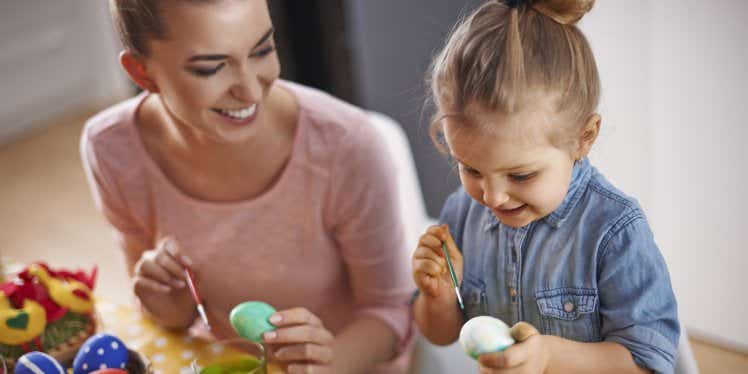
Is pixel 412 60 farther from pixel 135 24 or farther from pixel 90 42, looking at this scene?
pixel 90 42

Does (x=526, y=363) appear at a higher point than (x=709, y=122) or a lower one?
lower

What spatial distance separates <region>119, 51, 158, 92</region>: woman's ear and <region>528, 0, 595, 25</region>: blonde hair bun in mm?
577

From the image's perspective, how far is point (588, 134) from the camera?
33.1 inches

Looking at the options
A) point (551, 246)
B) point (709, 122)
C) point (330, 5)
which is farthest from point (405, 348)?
point (330, 5)

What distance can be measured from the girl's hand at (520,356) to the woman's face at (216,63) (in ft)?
1.63

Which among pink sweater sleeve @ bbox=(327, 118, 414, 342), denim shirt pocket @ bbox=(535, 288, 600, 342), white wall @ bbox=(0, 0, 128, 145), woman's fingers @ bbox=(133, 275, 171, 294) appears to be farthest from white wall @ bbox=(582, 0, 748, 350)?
white wall @ bbox=(0, 0, 128, 145)

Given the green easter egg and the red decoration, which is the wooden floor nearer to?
the red decoration

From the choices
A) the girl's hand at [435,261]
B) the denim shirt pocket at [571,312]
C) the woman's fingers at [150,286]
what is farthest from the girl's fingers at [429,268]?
the woman's fingers at [150,286]

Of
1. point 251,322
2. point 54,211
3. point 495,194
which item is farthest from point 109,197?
point 54,211

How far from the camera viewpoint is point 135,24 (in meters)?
1.06

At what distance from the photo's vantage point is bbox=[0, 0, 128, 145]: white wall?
3154mm

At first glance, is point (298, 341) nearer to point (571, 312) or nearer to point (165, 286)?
point (165, 286)

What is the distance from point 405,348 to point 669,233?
1.73 feet

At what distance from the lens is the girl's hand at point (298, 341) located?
1006mm
